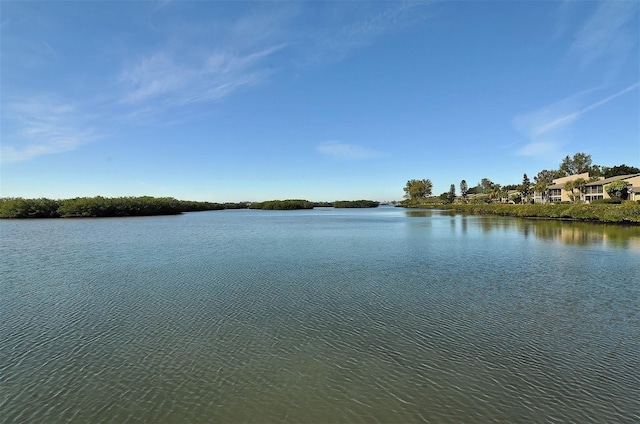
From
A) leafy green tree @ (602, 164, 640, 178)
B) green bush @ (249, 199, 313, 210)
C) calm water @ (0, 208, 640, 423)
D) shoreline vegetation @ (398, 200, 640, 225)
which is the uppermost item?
leafy green tree @ (602, 164, 640, 178)

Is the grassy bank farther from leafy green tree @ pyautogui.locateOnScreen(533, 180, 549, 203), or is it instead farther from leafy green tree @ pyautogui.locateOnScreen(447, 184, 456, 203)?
leafy green tree @ pyautogui.locateOnScreen(447, 184, 456, 203)

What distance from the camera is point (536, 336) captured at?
910 cm

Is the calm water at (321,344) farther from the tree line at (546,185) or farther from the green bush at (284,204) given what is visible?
the green bush at (284,204)

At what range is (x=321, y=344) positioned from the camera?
8711mm

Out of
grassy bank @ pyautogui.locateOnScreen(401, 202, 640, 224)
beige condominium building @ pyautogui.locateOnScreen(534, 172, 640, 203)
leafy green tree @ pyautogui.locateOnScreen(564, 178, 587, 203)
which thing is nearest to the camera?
grassy bank @ pyautogui.locateOnScreen(401, 202, 640, 224)

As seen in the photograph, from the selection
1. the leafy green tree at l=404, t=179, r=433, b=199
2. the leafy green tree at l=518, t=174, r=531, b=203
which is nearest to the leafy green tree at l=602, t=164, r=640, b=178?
the leafy green tree at l=518, t=174, r=531, b=203

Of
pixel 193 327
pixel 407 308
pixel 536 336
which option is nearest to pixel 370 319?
pixel 407 308

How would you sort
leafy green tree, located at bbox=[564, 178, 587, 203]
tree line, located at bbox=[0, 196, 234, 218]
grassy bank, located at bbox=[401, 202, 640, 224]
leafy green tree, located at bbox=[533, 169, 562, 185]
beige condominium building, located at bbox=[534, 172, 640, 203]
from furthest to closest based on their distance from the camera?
leafy green tree, located at bbox=[533, 169, 562, 185], tree line, located at bbox=[0, 196, 234, 218], leafy green tree, located at bbox=[564, 178, 587, 203], beige condominium building, located at bbox=[534, 172, 640, 203], grassy bank, located at bbox=[401, 202, 640, 224]

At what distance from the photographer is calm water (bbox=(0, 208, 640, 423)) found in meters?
6.11

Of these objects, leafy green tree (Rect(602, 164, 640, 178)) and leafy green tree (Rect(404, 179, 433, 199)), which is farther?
leafy green tree (Rect(404, 179, 433, 199))

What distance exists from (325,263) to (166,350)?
1223cm

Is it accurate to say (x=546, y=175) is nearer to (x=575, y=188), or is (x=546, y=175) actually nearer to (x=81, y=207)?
(x=575, y=188)

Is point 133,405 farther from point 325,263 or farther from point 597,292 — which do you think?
point 597,292

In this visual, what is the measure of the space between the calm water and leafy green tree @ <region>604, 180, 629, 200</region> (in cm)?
5865
